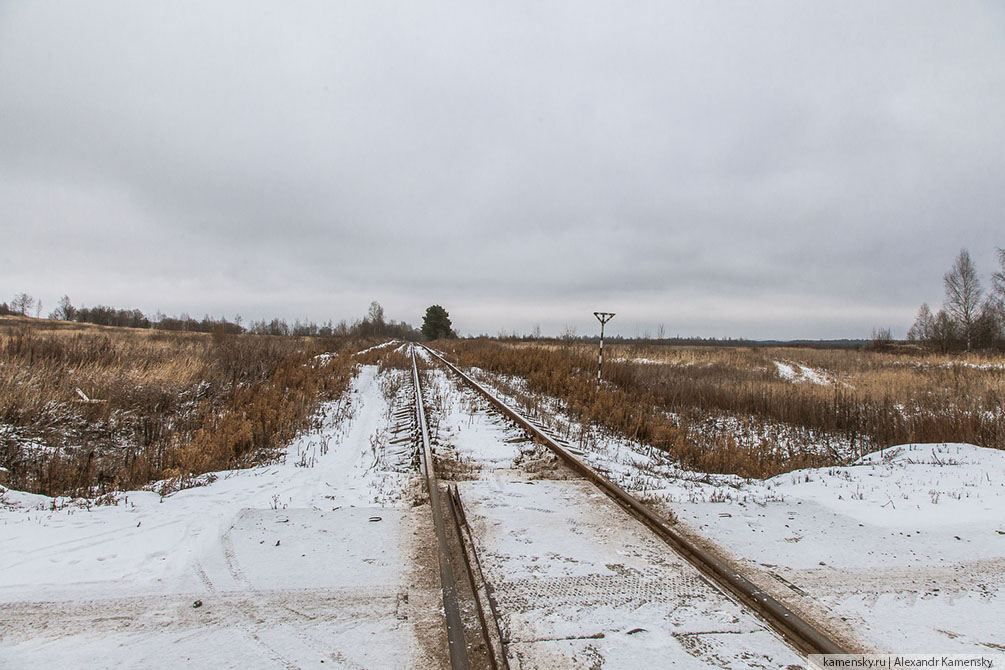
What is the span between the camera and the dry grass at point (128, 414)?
18.3 ft

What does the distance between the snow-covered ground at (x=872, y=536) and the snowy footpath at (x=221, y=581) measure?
2.40 m

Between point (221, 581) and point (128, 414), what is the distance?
7004mm

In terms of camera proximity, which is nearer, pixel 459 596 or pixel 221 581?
pixel 459 596

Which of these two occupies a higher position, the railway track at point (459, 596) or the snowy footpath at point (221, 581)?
the railway track at point (459, 596)

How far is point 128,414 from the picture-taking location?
815 centimetres

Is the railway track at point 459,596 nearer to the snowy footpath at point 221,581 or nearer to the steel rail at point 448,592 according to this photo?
the steel rail at point 448,592

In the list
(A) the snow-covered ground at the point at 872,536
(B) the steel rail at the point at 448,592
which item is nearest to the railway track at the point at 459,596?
(B) the steel rail at the point at 448,592

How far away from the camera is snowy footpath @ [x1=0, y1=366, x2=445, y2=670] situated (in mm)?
2346

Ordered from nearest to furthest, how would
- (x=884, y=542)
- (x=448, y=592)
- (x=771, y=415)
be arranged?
(x=448, y=592) → (x=884, y=542) → (x=771, y=415)

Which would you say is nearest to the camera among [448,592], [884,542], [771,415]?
[448,592]

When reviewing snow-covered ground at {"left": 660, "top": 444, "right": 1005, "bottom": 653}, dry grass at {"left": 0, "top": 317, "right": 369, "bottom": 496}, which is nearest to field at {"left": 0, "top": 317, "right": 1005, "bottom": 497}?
dry grass at {"left": 0, "top": 317, "right": 369, "bottom": 496}

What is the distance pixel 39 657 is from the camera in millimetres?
2242

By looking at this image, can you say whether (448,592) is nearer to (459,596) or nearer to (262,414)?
(459,596)

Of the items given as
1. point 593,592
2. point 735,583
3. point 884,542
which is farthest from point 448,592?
point 884,542
